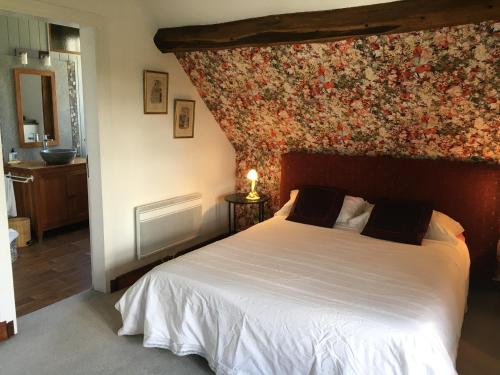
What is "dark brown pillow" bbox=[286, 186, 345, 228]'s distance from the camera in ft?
11.6

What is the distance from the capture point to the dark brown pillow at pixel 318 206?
11.6 feet

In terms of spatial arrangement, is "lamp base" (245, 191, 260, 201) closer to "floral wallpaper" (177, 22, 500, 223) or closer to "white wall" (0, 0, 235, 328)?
"floral wallpaper" (177, 22, 500, 223)

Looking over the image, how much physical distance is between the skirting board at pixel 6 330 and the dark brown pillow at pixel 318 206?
2197 millimetres

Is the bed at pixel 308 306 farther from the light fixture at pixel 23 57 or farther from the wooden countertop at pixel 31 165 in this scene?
the light fixture at pixel 23 57

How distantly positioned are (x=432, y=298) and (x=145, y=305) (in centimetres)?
162

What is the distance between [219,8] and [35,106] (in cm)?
303

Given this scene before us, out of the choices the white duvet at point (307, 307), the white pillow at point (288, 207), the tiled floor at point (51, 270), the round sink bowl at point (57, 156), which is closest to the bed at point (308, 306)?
the white duvet at point (307, 307)

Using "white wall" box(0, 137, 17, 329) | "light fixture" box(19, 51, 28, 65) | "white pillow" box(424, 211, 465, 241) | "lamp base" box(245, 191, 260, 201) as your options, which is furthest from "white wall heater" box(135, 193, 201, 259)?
"light fixture" box(19, 51, 28, 65)

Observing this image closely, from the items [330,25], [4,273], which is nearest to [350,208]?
[330,25]

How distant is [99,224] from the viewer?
322cm

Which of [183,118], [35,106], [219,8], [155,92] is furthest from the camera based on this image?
[35,106]

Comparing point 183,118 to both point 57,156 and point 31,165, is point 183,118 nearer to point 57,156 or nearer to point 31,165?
point 57,156

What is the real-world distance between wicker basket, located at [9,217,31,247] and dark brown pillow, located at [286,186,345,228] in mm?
2689

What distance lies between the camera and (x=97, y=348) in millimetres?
2557
